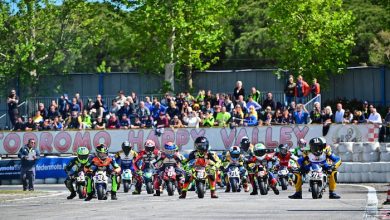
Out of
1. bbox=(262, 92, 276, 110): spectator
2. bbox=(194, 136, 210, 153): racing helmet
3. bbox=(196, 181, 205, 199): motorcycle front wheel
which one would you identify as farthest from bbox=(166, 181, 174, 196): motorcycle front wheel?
bbox=(262, 92, 276, 110): spectator

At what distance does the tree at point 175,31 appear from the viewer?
49.7 meters

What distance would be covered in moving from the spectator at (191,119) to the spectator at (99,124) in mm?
3438

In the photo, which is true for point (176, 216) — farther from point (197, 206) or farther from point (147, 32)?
point (147, 32)

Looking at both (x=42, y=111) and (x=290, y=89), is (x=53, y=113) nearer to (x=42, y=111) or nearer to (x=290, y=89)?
(x=42, y=111)

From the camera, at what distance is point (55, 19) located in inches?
2232

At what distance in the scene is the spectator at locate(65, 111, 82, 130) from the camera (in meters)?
42.8

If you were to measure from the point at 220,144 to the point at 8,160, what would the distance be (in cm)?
830

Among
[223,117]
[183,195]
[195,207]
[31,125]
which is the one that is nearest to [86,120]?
[31,125]

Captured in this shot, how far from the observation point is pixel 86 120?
43.0m

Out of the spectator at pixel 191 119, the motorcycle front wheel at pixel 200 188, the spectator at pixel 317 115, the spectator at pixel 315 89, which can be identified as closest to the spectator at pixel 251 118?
the spectator at pixel 191 119

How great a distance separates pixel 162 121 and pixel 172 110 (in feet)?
2.17

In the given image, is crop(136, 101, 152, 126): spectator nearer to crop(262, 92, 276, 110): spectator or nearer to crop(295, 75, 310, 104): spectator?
crop(262, 92, 276, 110): spectator

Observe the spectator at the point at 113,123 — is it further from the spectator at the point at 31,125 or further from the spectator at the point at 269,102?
the spectator at the point at 269,102

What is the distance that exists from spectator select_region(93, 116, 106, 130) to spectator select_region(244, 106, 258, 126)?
5.87m
